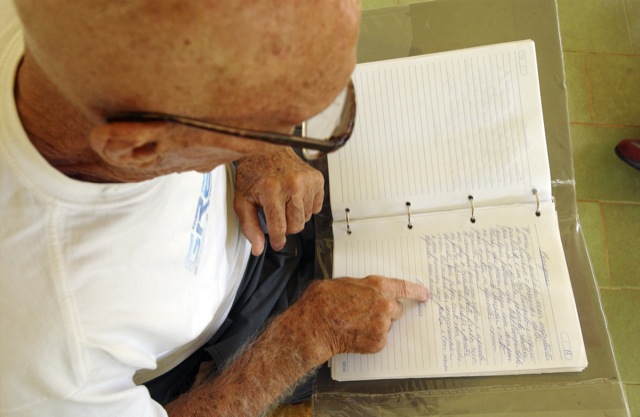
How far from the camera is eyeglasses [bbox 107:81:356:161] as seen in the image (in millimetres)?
490

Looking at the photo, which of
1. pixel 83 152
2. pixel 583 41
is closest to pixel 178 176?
pixel 83 152

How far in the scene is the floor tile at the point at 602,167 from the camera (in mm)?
1610

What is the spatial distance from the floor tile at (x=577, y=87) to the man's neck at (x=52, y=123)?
61.8 inches

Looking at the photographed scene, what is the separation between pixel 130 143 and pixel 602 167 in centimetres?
157

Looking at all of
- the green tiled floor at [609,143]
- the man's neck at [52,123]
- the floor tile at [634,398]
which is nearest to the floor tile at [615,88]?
the green tiled floor at [609,143]

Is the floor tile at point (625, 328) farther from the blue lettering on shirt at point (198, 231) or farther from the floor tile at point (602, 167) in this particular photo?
the blue lettering on shirt at point (198, 231)

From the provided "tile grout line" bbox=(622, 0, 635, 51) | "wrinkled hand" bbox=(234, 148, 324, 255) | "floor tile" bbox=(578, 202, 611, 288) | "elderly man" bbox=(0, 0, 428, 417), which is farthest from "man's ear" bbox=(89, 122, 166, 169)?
"tile grout line" bbox=(622, 0, 635, 51)

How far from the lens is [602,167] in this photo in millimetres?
1633

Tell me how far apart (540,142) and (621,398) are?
44 cm

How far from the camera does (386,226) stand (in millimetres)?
967

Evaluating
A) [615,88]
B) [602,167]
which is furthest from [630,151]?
[615,88]

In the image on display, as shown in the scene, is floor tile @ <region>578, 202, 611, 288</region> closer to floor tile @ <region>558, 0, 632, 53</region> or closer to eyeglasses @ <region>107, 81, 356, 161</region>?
floor tile @ <region>558, 0, 632, 53</region>

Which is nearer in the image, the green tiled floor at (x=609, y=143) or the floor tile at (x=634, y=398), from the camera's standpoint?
the floor tile at (x=634, y=398)

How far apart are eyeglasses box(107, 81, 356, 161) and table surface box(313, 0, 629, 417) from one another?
440 mm
